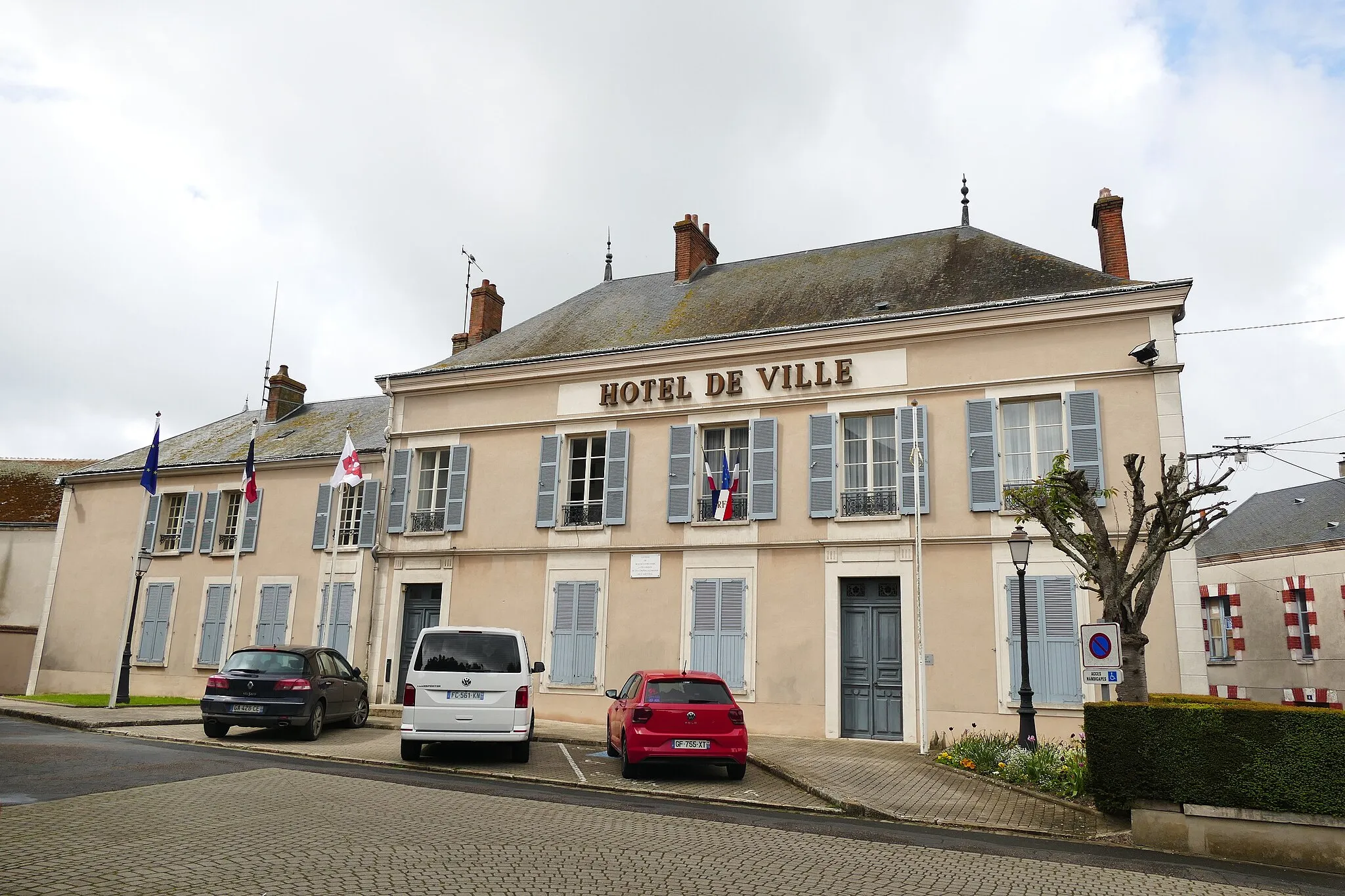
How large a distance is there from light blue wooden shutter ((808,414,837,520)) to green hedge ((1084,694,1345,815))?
7169 millimetres

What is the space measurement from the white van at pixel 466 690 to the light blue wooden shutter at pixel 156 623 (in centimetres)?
1292

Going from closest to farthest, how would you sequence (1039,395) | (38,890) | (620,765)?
(38,890) < (620,765) < (1039,395)

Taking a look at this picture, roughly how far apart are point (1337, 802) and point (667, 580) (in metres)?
10.5

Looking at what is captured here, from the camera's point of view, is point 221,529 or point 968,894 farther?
point 221,529

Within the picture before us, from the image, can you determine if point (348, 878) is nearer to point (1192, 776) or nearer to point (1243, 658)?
point (1192, 776)

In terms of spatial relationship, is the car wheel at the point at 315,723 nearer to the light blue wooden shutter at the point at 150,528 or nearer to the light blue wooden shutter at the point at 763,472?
the light blue wooden shutter at the point at 763,472

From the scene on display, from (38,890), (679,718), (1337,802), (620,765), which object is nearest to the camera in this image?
(38,890)

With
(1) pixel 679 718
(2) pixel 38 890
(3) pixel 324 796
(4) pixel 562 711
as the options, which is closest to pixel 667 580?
(4) pixel 562 711

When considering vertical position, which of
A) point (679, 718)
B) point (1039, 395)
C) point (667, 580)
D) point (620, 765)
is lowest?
point (620, 765)

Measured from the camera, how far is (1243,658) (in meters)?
22.8

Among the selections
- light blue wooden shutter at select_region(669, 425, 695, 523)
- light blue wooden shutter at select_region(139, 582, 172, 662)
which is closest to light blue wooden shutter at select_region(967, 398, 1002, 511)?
light blue wooden shutter at select_region(669, 425, 695, 523)

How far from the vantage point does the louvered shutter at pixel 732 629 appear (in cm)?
1553

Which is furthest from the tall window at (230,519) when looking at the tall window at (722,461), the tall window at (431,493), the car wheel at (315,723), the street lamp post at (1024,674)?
the street lamp post at (1024,674)

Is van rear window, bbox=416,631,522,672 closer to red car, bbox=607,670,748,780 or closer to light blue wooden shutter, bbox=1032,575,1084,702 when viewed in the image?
red car, bbox=607,670,748,780
